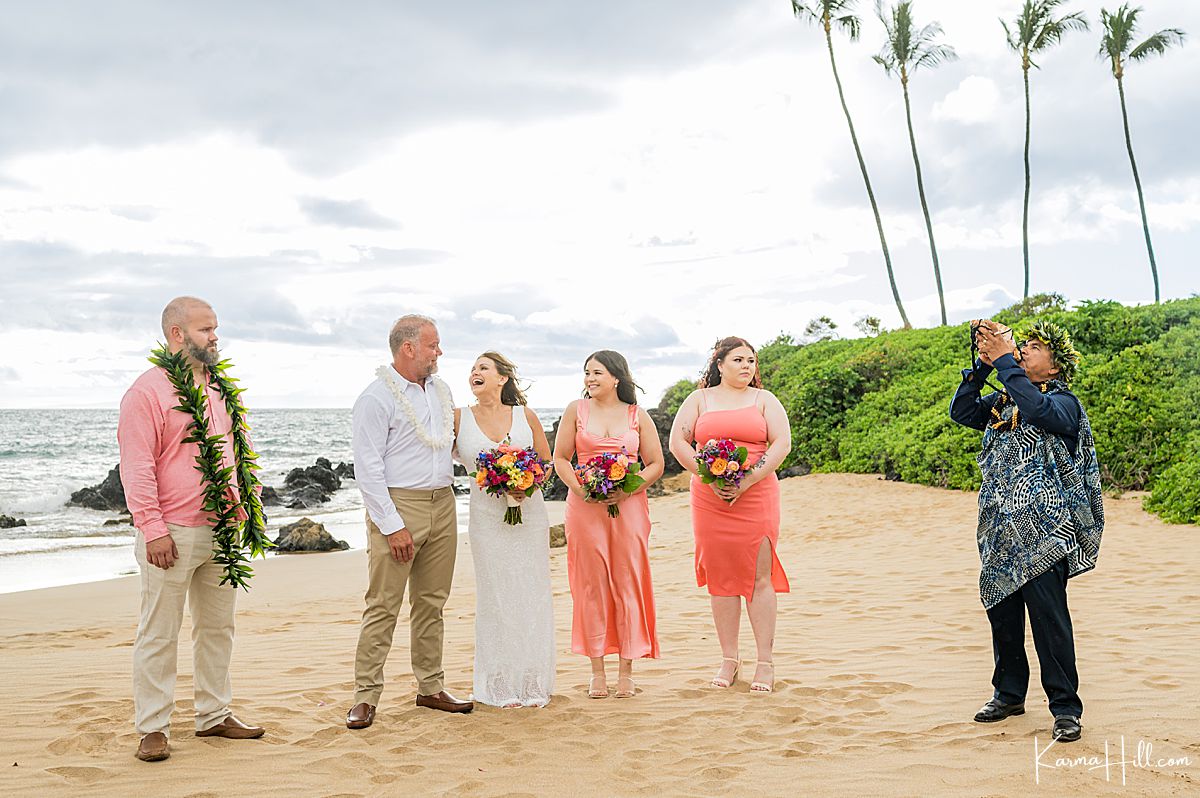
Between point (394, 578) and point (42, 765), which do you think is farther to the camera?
point (394, 578)

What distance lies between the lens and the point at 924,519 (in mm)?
14844

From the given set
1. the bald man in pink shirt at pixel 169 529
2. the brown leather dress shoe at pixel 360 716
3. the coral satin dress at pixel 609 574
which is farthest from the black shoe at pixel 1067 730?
the bald man in pink shirt at pixel 169 529

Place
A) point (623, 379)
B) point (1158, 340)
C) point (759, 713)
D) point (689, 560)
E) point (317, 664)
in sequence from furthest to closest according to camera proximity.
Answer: point (1158, 340) < point (689, 560) < point (317, 664) < point (623, 379) < point (759, 713)

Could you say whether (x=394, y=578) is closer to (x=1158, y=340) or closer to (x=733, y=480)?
(x=733, y=480)

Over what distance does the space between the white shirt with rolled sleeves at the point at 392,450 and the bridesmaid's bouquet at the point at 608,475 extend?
85 cm

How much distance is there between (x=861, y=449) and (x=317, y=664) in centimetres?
1511

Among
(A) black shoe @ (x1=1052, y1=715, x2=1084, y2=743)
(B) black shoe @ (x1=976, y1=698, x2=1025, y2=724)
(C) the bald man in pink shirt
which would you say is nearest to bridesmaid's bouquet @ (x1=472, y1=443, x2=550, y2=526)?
(C) the bald man in pink shirt

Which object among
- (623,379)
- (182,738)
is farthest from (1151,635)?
(182,738)

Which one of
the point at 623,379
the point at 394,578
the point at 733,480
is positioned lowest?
the point at 394,578

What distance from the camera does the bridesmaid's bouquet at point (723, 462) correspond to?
5.93 meters

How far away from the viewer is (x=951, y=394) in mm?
20734

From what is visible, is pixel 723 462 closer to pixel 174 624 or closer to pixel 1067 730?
pixel 1067 730

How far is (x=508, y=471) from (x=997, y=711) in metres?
3.05

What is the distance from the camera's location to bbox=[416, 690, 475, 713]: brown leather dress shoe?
5.77 m
